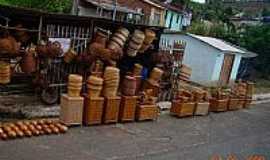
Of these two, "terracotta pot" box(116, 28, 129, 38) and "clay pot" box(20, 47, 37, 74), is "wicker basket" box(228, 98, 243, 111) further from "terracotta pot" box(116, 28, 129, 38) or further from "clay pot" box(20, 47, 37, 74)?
"clay pot" box(20, 47, 37, 74)

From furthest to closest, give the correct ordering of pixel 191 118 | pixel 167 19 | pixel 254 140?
pixel 167 19
pixel 191 118
pixel 254 140

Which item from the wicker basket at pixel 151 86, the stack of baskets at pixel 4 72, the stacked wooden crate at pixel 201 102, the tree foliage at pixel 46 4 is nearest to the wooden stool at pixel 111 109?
the stack of baskets at pixel 4 72

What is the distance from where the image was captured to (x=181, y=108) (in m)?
13.2

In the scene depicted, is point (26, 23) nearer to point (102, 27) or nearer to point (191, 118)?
point (102, 27)

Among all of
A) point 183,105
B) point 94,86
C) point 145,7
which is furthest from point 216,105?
point 145,7

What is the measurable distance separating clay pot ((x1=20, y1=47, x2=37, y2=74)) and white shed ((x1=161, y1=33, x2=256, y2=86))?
11270 millimetres

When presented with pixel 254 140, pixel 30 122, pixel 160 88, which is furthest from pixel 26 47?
pixel 254 140

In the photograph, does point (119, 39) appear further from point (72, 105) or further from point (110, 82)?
point (72, 105)

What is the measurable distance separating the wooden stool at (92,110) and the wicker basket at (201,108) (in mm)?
4013

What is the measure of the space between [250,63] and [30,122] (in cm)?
2162

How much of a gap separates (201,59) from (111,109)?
1227 cm

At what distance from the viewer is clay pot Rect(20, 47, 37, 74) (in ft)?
36.8

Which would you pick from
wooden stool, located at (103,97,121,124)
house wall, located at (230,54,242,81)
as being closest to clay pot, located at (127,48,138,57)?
wooden stool, located at (103,97,121,124)

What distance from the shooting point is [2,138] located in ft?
28.9
